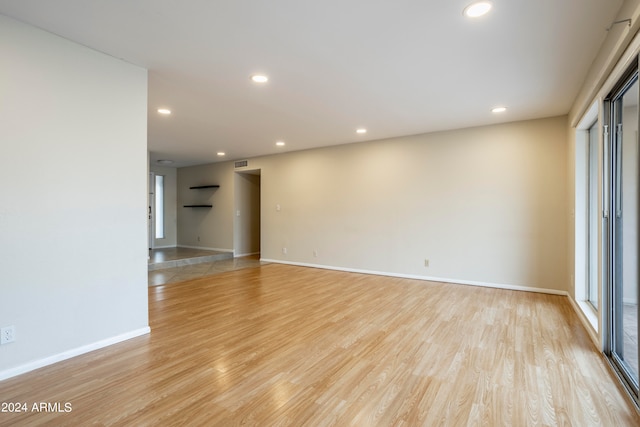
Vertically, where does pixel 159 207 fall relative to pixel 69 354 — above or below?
above

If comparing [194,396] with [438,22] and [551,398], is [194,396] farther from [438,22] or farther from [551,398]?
[438,22]

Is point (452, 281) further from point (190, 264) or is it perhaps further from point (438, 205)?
point (190, 264)

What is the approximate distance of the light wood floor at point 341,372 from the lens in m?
1.73

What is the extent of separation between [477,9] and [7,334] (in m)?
3.76

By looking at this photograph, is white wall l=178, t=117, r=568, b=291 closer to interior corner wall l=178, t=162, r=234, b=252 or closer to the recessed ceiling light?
interior corner wall l=178, t=162, r=234, b=252

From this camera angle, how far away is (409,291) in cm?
450

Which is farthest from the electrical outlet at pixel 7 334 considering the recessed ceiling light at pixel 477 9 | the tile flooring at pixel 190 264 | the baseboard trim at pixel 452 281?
the baseboard trim at pixel 452 281

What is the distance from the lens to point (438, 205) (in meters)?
5.10

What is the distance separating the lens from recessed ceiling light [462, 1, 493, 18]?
1.96 meters

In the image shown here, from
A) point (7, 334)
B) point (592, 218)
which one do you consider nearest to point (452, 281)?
point (592, 218)

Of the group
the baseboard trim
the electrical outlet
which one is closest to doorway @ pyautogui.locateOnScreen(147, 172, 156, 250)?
the baseboard trim

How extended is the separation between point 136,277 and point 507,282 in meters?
4.77

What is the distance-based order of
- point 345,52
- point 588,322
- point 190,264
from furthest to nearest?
1. point 190,264
2. point 588,322
3. point 345,52

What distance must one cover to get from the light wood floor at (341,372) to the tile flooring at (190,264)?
1.88 m
